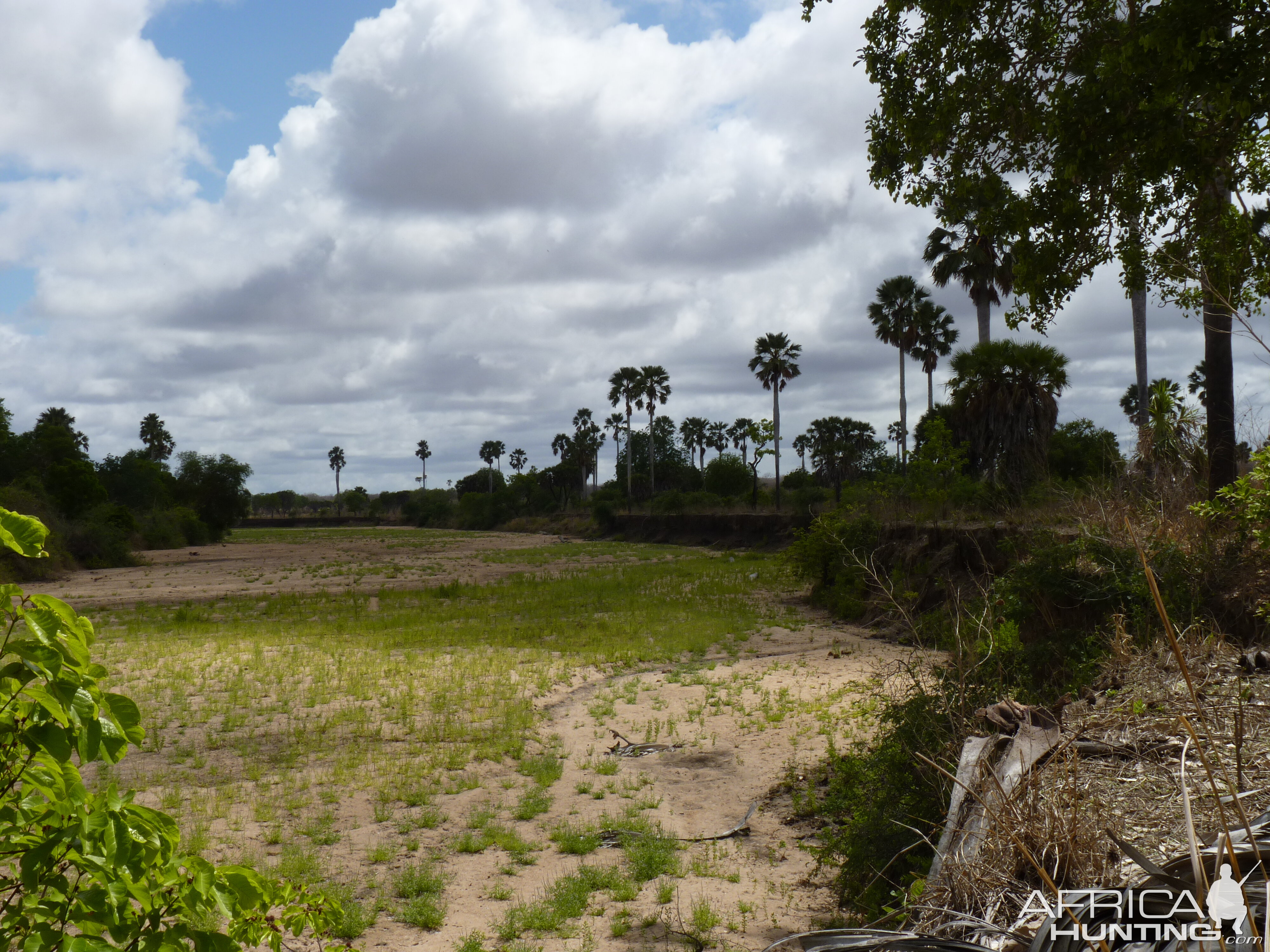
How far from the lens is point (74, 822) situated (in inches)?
97.7

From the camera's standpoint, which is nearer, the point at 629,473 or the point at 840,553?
the point at 840,553

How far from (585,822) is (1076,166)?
7.52m

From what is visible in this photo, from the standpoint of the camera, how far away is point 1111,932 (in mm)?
2449

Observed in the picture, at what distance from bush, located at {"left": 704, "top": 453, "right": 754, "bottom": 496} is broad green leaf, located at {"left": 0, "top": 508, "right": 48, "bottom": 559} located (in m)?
73.6

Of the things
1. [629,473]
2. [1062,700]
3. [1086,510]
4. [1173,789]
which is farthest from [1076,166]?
[629,473]

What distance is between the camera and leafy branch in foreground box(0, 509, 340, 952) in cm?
227

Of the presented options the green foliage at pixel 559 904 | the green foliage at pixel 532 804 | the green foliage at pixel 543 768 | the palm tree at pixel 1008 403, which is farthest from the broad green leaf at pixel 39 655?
the palm tree at pixel 1008 403

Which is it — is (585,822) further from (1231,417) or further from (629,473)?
(629,473)

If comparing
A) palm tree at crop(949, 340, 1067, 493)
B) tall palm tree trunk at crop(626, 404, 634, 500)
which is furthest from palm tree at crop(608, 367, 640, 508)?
palm tree at crop(949, 340, 1067, 493)

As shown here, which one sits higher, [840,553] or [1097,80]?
[1097,80]

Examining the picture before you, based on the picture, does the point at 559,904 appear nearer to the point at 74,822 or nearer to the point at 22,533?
the point at 74,822

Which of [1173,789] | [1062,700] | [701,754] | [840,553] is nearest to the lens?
[1173,789]

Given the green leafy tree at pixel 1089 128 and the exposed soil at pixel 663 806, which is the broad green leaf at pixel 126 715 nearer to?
the exposed soil at pixel 663 806

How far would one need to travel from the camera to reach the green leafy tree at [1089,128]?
670 cm
